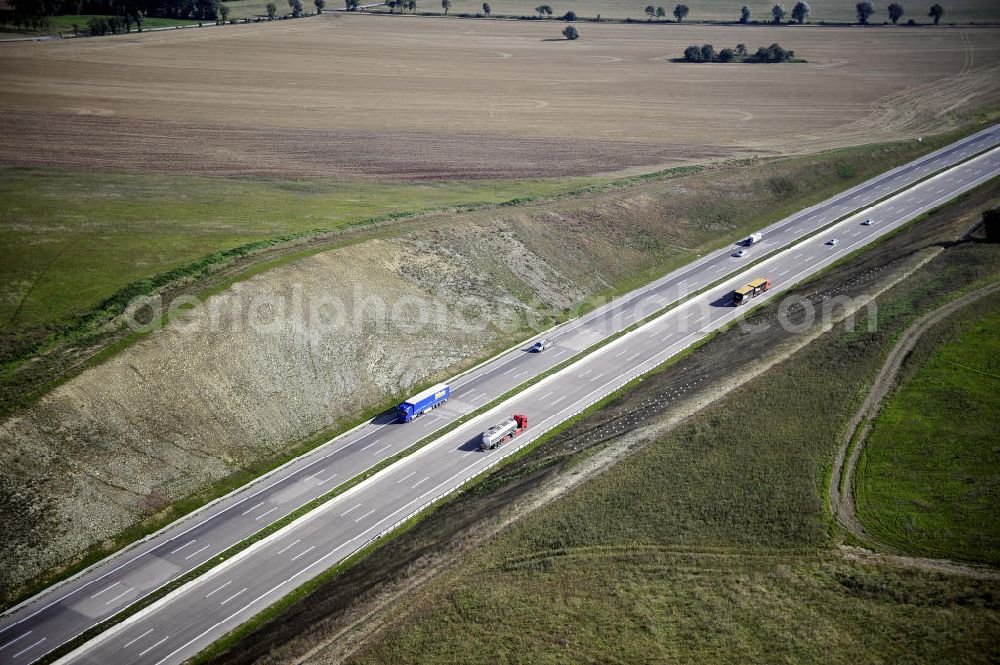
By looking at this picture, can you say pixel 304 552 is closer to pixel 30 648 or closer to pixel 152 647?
pixel 152 647

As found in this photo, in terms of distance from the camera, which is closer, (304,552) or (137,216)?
(304,552)

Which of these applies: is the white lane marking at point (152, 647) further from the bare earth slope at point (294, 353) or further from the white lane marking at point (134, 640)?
the bare earth slope at point (294, 353)

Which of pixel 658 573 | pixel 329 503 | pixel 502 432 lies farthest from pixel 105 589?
pixel 658 573

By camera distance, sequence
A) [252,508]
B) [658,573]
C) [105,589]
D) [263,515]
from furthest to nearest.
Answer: [252,508] < [263,515] < [105,589] < [658,573]

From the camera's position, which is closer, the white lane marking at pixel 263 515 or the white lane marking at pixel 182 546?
the white lane marking at pixel 182 546

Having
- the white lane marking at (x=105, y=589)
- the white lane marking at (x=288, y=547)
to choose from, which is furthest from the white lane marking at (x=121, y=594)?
the white lane marking at (x=288, y=547)

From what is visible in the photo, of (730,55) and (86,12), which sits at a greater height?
(86,12)

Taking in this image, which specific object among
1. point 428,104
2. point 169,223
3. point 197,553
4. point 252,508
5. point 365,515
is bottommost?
point 197,553
